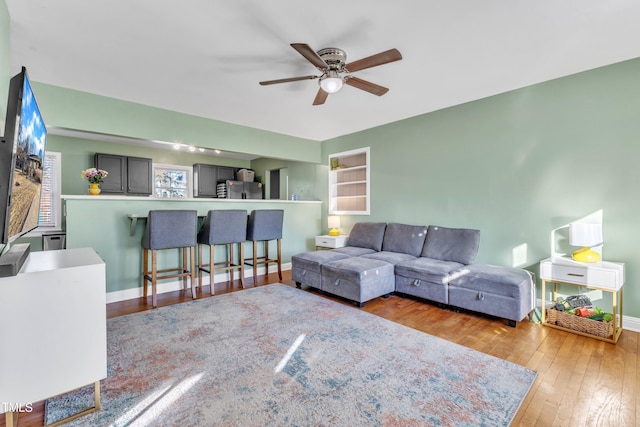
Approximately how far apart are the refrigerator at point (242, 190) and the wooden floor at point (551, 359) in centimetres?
355

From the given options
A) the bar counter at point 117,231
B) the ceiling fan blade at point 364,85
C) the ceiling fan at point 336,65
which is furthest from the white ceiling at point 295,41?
the bar counter at point 117,231

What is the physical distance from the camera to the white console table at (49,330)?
133 cm

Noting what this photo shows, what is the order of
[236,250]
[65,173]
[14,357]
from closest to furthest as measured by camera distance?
[14,357] → [236,250] → [65,173]

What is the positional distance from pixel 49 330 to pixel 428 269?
313 cm

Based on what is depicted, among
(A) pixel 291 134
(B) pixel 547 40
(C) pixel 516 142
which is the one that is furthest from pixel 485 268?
(A) pixel 291 134

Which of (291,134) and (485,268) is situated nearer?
(485,268)

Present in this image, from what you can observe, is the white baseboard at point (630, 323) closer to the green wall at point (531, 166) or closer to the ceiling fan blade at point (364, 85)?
the green wall at point (531, 166)

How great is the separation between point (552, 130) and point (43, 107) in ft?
17.2

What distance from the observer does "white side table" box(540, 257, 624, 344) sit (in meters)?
2.35

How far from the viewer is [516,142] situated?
325cm

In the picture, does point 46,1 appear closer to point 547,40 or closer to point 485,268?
point 547,40

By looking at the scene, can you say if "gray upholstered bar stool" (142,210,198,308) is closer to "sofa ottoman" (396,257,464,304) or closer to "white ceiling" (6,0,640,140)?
"white ceiling" (6,0,640,140)

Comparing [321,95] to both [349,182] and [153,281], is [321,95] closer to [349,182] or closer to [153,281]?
[349,182]

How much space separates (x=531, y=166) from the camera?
3.16 metres
